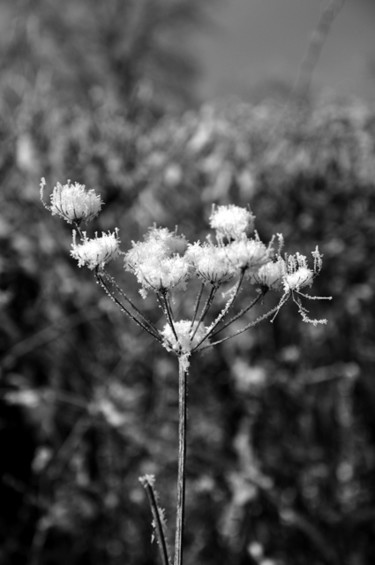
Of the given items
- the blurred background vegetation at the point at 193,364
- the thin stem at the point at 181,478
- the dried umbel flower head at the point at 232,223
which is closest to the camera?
the thin stem at the point at 181,478

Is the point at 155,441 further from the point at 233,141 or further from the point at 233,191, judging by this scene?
the point at 233,141

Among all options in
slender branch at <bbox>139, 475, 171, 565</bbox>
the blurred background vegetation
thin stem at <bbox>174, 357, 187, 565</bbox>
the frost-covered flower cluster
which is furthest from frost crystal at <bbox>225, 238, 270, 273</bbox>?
the blurred background vegetation

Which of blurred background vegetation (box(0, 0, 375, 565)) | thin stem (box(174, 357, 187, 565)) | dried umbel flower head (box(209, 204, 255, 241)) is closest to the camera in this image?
thin stem (box(174, 357, 187, 565))

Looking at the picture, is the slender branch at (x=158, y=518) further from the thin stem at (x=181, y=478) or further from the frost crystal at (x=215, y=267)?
the frost crystal at (x=215, y=267)

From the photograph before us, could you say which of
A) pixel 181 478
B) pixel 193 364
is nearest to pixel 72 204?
pixel 181 478

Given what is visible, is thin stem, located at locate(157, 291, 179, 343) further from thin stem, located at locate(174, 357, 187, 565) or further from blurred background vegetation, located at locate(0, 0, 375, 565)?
blurred background vegetation, located at locate(0, 0, 375, 565)

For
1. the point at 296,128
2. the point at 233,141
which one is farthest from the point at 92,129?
the point at 296,128

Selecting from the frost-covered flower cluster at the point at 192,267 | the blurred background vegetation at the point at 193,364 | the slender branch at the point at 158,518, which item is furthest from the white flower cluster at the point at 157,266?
the blurred background vegetation at the point at 193,364
